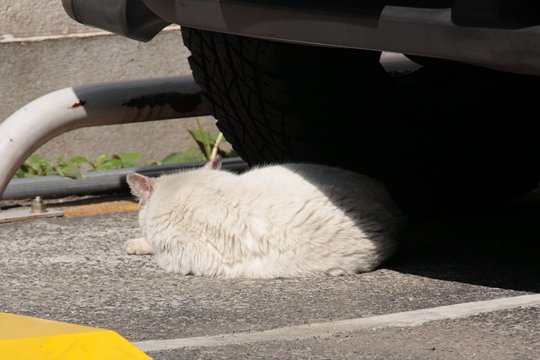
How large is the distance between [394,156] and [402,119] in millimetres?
124

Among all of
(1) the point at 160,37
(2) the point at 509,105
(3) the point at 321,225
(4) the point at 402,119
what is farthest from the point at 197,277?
(1) the point at 160,37

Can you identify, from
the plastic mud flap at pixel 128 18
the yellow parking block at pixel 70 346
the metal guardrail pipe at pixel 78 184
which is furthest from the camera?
the metal guardrail pipe at pixel 78 184

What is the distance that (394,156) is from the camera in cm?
382

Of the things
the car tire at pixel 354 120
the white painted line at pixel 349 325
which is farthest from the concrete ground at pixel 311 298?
the car tire at pixel 354 120

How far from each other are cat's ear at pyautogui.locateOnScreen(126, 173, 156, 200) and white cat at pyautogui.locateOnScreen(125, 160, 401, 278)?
94mm

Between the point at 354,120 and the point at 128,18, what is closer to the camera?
the point at 128,18

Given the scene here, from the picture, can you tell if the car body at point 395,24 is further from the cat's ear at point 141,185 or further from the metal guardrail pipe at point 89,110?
the metal guardrail pipe at point 89,110

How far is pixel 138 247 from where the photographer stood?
145 inches

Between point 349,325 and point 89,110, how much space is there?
78.1 inches

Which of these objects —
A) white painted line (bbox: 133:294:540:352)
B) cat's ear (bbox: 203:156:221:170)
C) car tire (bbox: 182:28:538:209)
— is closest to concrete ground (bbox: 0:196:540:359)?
white painted line (bbox: 133:294:540:352)

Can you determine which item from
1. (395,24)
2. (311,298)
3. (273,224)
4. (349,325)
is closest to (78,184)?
(273,224)

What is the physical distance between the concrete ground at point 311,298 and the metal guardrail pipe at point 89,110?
0.39 meters

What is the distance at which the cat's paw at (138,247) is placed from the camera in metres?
3.67

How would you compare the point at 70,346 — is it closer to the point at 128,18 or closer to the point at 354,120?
the point at 128,18
